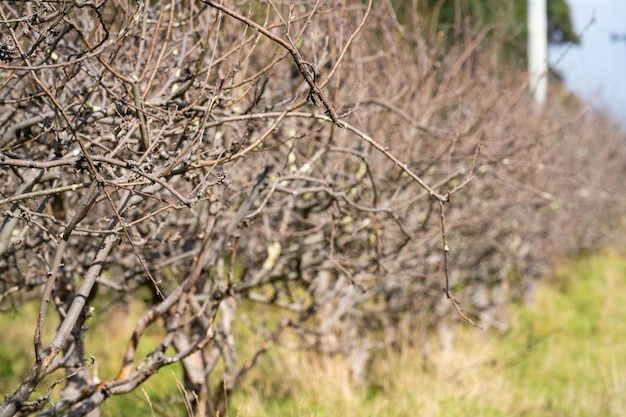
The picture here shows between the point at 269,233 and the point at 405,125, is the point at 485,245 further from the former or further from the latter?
the point at 269,233

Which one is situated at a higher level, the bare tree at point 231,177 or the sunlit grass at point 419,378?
the bare tree at point 231,177

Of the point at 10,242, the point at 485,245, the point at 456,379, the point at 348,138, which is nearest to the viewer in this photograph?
the point at 10,242

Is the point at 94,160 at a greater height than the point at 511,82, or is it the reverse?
the point at 511,82

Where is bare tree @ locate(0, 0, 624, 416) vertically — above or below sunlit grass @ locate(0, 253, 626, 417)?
above

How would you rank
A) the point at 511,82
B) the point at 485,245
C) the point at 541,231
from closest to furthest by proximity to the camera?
the point at 485,245 < the point at 511,82 < the point at 541,231

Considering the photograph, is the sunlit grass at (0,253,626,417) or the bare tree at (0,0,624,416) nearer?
the bare tree at (0,0,624,416)

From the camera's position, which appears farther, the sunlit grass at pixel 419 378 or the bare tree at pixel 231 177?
the sunlit grass at pixel 419 378

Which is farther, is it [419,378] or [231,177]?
[419,378]

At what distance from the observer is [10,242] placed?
2.48 metres

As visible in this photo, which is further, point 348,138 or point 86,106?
point 348,138

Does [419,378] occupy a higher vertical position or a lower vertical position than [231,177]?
lower

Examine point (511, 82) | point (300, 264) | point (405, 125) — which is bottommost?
point (300, 264)

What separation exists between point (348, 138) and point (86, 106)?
2018 millimetres

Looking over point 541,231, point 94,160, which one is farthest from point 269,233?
point 541,231
